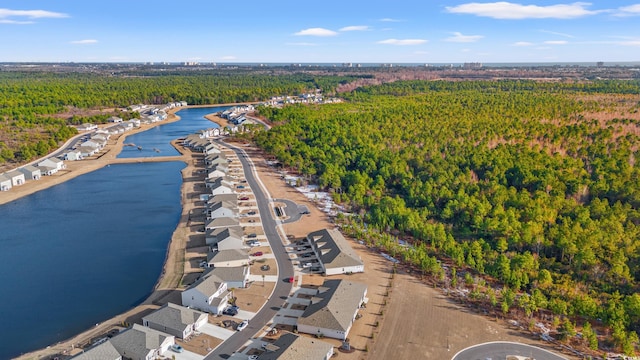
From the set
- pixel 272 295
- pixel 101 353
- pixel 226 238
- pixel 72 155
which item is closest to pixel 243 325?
pixel 272 295

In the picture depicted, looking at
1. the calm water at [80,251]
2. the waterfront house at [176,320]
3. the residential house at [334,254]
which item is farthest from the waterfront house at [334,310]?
the calm water at [80,251]

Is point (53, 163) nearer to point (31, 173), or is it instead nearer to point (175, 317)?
point (31, 173)

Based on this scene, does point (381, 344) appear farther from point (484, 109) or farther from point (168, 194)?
point (484, 109)

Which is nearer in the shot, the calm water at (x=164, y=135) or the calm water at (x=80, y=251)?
the calm water at (x=80, y=251)

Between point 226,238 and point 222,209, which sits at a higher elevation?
point 222,209

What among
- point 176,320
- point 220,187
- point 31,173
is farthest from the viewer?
point 31,173

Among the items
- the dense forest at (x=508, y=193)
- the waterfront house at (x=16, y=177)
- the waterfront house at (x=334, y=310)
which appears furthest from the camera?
the waterfront house at (x=16, y=177)

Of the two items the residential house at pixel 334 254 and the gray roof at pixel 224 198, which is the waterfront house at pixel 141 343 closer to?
the residential house at pixel 334 254

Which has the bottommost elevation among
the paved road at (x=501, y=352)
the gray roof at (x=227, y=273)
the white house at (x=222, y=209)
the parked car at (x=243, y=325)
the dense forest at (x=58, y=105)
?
the paved road at (x=501, y=352)
